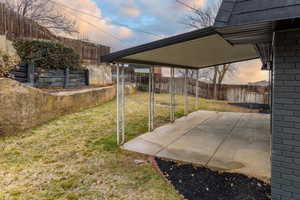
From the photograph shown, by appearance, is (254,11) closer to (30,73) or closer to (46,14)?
(30,73)

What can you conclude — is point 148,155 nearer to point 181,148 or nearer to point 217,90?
point 181,148

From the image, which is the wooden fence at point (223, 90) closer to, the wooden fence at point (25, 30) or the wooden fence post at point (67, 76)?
the wooden fence at point (25, 30)

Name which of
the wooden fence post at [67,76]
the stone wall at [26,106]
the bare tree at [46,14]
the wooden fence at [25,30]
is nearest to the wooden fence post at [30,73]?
the stone wall at [26,106]

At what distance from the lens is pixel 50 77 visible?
7867 mm

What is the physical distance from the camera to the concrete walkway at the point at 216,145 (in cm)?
341

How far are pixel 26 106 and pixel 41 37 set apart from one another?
7298mm

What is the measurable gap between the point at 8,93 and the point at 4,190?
2877mm

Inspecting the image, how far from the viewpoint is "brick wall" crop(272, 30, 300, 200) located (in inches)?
75.7

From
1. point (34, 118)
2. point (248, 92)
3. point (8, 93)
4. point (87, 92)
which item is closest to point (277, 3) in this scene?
point (8, 93)

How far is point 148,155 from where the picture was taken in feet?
12.8

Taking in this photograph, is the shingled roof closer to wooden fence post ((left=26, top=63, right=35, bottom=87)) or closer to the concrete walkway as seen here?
the concrete walkway

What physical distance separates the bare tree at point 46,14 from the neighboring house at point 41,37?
2.71m

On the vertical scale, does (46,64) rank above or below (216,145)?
above

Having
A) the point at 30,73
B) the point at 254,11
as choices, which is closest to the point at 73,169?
the point at 254,11
